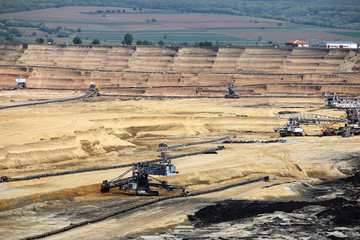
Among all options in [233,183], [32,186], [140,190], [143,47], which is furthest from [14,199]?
[143,47]

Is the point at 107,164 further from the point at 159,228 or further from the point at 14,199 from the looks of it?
the point at 159,228

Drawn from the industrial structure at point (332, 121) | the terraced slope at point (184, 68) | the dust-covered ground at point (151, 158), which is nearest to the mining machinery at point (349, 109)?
the industrial structure at point (332, 121)

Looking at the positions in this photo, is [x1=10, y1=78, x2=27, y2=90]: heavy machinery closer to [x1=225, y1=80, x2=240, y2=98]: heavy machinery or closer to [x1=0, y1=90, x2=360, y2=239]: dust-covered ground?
[x1=0, y1=90, x2=360, y2=239]: dust-covered ground

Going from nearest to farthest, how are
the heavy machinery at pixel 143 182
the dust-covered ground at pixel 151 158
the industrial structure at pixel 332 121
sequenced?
1. the dust-covered ground at pixel 151 158
2. the heavy machinery at pixel 143 182
3. the industrial structure at pixel 332 121

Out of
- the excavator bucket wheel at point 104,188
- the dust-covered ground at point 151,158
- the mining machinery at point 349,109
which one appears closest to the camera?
the dust-covered ground at point 151,158

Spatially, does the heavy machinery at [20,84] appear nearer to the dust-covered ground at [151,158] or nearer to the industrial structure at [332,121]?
the dust-covered ground at [151,158]

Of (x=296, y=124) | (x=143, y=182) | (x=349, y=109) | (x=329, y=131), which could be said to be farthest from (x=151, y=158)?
(x=349, y=109)
